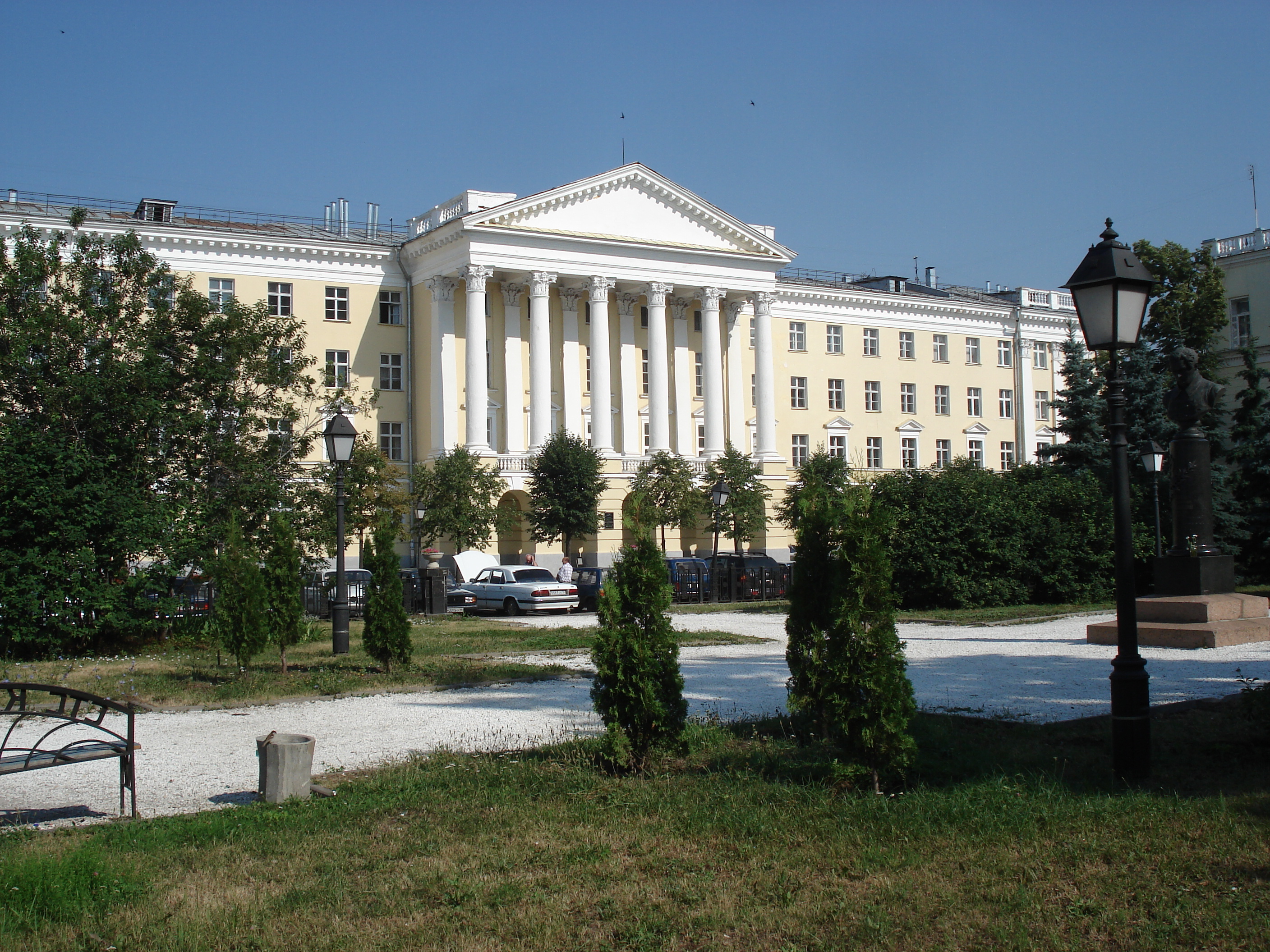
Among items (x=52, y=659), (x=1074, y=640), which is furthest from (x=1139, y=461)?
(x=52, y=659)

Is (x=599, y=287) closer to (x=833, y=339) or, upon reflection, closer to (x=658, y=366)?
(x=658, y=366)

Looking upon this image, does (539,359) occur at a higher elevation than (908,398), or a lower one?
higher

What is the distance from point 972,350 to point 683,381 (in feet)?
72.6

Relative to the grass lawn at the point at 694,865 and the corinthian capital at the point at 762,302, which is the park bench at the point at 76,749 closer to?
the grass lawn at the point at 694,865

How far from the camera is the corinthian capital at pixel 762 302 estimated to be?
57969 mm

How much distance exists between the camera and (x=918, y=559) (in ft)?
90.7

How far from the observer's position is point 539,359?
51906 mm

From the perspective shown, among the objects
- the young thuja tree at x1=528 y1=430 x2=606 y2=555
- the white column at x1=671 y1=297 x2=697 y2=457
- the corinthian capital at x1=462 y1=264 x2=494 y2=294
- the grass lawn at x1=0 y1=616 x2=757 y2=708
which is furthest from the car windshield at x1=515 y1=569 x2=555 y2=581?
the white column at x1=671 y1=297 x2=697 y2=457

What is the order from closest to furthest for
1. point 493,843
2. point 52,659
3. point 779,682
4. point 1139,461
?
point 493,843 → point 779,682 → point 52,659 → point 1139,461

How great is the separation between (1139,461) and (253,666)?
92.7 feet

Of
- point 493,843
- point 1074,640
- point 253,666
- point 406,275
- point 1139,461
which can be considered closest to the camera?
point 493,843

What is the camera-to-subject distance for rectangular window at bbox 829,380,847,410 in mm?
64438

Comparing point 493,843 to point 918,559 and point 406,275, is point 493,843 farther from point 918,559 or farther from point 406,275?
point 406,275

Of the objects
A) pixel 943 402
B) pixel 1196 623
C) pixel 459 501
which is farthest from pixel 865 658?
pixel 943 402
